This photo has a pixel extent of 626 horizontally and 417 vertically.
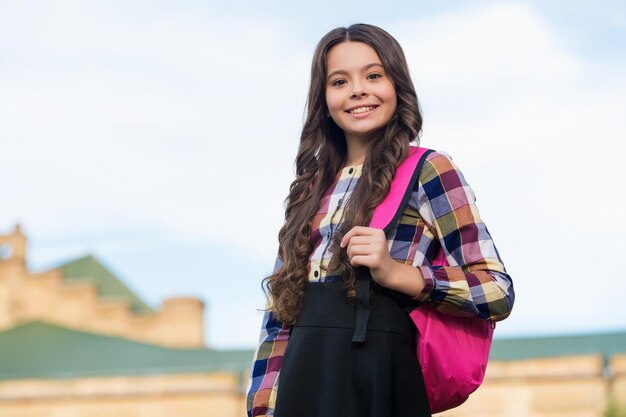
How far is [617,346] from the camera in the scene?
64.5ft

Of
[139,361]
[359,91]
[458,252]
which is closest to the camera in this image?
[458,252]

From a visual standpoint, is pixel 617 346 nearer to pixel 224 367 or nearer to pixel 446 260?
pixel 224 367

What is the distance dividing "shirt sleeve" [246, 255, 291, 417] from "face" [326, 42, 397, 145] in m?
0.40

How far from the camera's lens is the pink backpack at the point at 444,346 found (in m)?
2.23

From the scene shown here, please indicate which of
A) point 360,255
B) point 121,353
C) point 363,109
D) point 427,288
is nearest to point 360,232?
point 360,255

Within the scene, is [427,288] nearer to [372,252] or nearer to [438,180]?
[372,252]

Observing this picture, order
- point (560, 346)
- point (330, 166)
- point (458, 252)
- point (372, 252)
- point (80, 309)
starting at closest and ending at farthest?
point (372, 252), point (458, 252), point (330, 166), point (560, 346), point (80, 309)

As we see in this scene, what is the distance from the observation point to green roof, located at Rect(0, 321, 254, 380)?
21141 mm

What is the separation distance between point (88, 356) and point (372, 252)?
20.6 m

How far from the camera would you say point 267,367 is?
8.16 ft

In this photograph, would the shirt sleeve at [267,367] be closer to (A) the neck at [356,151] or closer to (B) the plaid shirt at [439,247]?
(B) the plaid shirt at [439,247]

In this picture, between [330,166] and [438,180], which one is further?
[330,166]

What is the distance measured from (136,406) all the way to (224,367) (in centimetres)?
152

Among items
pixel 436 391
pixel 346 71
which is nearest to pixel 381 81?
pixel 346 71
